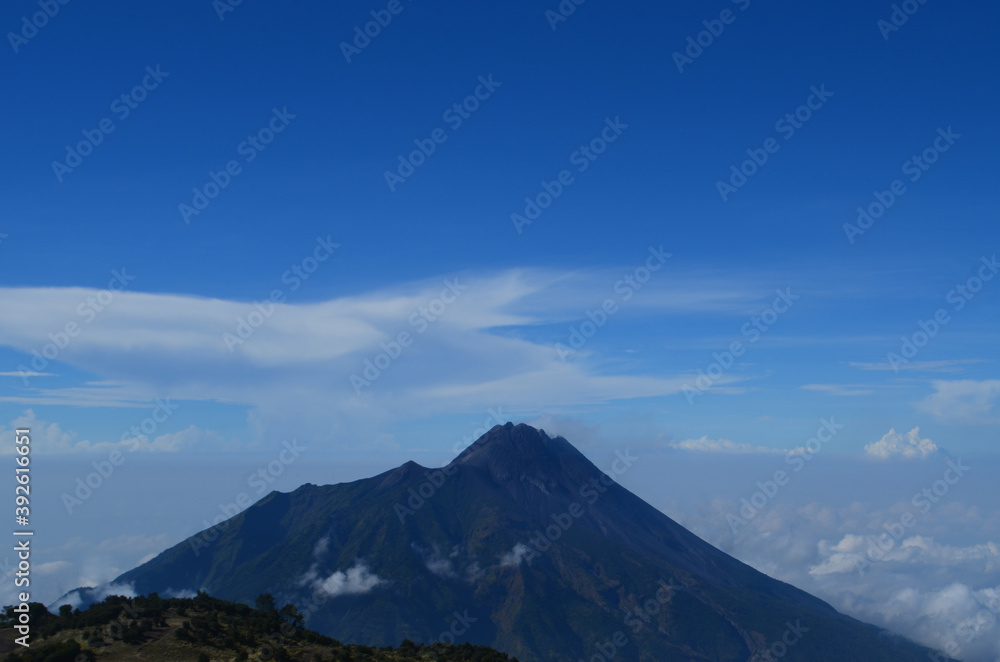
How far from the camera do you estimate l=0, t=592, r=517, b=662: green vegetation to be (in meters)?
83.9

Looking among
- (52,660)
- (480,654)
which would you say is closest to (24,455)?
(52,660)

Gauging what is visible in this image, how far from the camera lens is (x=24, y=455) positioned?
65188 millimetres

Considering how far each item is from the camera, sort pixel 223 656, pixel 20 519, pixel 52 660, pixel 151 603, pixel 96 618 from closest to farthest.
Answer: pixel 20 519 → pixel 52 660 → pixel 223 656 → pixel 96 618 → pixel 151 603

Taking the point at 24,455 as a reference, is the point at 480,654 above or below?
below

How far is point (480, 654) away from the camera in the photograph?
94.9m

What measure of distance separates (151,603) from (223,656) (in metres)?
23.6

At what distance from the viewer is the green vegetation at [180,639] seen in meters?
83.9

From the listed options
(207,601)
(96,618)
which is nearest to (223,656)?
(96,618)

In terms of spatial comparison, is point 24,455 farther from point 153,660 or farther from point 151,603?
point 151,603

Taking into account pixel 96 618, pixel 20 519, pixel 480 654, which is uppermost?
pixel 20 519

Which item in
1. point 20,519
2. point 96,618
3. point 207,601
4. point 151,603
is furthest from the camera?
point 207,601

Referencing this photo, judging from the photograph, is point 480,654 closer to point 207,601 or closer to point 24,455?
point 207,601

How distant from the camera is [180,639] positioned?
3482 inches

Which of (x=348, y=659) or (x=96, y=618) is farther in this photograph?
(x=96, y=618)
